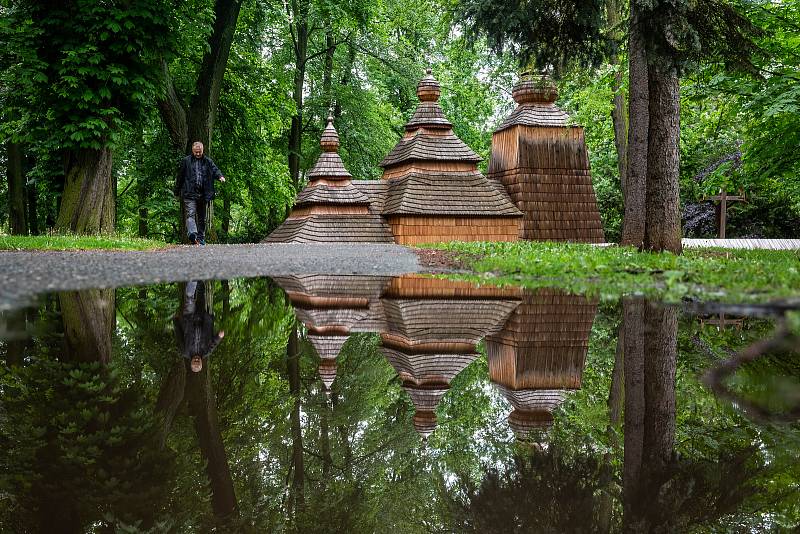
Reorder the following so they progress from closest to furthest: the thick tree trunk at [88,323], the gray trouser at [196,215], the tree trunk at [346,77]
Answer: the thick tree trunk at [88,323] < the gray trouser at [196,215] < the tree trunk at [346,77]

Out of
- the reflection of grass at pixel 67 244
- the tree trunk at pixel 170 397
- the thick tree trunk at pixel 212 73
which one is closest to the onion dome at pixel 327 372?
the tree trunk at pixel 170 397

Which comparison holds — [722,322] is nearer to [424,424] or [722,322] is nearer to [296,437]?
[424,424]

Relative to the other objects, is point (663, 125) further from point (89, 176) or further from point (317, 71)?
point (317, 71)

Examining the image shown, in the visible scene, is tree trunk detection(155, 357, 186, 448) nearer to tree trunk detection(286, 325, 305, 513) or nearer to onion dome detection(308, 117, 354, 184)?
tree trunk detection(286, 325, 305, 513)

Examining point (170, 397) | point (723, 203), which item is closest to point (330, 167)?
point (723, 203)

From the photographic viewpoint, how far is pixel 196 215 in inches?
727

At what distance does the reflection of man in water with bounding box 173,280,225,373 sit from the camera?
4.23 meters

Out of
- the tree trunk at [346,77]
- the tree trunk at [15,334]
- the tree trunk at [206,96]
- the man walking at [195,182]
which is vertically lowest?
the tree trunk at [15,334]

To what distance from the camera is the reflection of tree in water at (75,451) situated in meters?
2.08

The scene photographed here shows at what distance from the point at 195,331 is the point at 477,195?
20.6 m

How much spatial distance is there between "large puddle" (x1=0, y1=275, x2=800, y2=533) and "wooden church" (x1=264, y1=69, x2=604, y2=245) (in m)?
19.4

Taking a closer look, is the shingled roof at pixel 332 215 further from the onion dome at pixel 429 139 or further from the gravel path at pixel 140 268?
the gravel path at pixel 140 268

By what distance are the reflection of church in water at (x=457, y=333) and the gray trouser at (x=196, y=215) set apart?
9.79 metres

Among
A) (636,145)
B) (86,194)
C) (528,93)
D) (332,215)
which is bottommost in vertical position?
(332,215)
